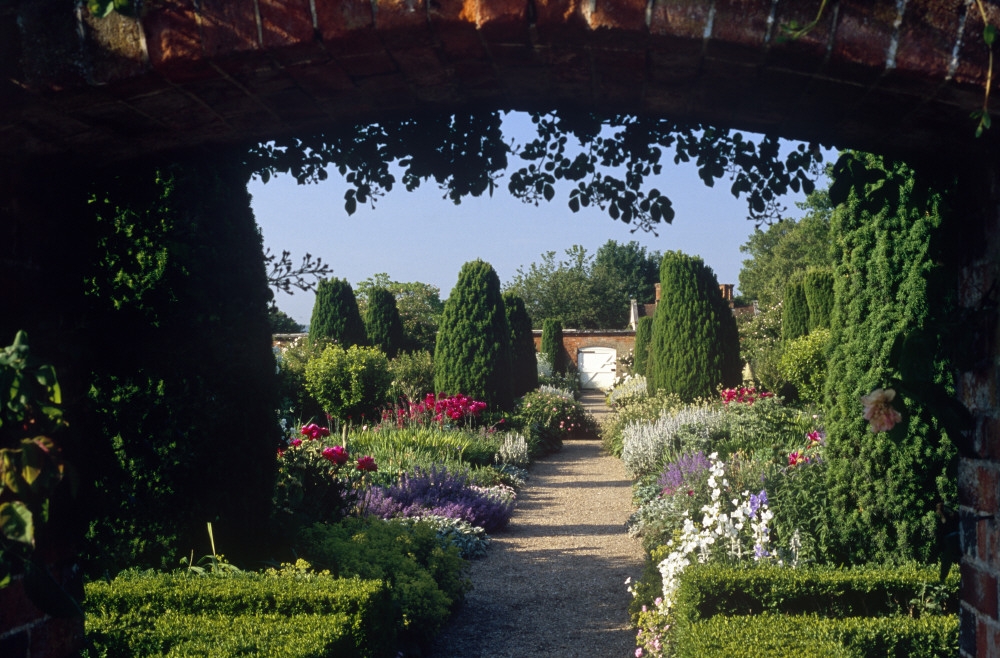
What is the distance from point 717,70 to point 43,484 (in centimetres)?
163

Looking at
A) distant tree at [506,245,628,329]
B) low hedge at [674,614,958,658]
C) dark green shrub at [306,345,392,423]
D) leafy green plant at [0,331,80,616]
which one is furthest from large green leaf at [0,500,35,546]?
distant tree at [506,245,628,329]

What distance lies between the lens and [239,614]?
374cm

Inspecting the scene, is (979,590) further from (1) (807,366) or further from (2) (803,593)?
(1) (807,366)

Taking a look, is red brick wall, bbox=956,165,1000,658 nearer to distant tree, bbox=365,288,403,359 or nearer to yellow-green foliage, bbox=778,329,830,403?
yellow-green foliage, bbox=778,329,830,403

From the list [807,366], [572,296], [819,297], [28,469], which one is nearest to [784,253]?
[572,296]

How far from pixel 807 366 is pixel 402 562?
11.2 meters

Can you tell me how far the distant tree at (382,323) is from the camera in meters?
23.2

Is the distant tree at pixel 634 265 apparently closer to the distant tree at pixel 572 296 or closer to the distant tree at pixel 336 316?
the distant tree at pixel 572 296

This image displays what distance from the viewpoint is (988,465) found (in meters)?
1.92

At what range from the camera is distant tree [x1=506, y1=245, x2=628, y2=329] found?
49531 mm

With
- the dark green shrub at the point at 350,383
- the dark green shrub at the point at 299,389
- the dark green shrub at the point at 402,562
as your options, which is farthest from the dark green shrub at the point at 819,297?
the dark green shrub at the point at 402,562

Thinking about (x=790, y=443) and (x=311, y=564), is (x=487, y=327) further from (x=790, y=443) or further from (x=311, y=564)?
(x=311, y=564)

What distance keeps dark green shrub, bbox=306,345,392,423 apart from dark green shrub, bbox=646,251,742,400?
17.3 ft

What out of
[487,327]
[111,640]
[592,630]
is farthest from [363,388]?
[111,640]
